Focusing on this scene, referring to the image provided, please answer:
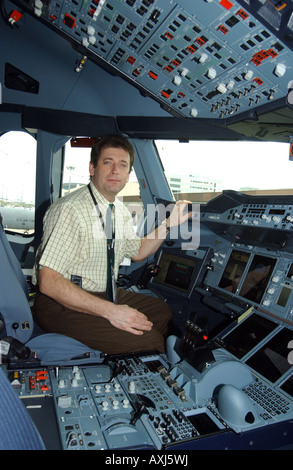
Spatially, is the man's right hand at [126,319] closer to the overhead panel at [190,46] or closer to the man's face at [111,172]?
the man's face at [111,172]

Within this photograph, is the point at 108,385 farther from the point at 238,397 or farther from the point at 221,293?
the point at 221,293

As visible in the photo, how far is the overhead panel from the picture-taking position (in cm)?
218

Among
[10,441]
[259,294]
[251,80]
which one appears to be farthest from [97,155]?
[10,441]

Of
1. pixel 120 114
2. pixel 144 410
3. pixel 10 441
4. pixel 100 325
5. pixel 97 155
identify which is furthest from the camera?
pixel 120 114

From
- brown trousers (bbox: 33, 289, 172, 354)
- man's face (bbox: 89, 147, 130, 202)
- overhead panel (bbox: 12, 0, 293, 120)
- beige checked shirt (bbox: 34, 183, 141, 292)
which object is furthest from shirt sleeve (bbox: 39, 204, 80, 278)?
overhead panel (bbox: 12, 0, 293, 120)

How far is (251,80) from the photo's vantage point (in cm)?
255

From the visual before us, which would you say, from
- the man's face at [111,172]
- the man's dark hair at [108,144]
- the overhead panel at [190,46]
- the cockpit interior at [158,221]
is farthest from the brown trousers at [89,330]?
the overhead panel at [190,46]

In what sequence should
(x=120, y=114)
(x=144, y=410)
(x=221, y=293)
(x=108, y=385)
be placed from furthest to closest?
1. (x=120, y=114)
2. (x=221, y=293)
3. (x=108, y=385)
4. (x=144, y=410)

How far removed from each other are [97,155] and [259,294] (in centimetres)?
148

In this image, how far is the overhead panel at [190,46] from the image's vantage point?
218cm

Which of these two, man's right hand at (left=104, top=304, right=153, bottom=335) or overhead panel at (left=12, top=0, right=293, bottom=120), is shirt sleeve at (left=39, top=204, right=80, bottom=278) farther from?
overhead panel at (left=12, top=0, right=293, bottom=120)

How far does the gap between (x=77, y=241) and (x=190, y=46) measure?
181 cm

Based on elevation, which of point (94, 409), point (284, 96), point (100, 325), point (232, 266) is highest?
point (284, 96)

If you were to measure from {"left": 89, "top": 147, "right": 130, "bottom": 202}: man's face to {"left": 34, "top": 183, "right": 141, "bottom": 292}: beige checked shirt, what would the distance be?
0.18 ft
